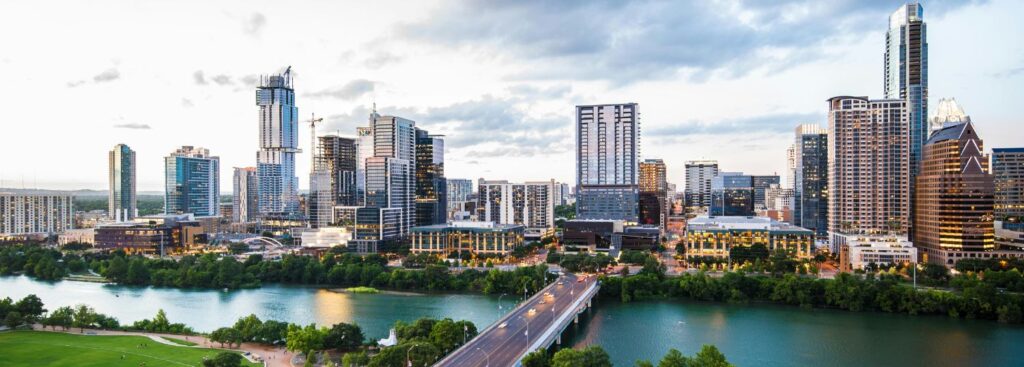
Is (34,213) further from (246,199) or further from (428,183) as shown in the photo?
(428,183)

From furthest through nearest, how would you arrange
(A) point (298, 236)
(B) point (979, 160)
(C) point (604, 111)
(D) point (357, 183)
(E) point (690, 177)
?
1. (E) point (690, 177)
2. (D) point (357, 183)
3. (A) point (298, 236)
4. (C) point (604, 111)
5. (B) point (979, 160)

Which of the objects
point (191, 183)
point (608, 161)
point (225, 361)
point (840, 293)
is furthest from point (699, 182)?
point (225, 361)

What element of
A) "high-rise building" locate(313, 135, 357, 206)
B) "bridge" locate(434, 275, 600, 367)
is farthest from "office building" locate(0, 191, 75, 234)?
"bridge" locate(434, 275, 600, 367)

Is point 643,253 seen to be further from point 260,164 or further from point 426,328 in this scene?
point 260,164

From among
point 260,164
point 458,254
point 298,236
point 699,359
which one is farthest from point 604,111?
point 260,164

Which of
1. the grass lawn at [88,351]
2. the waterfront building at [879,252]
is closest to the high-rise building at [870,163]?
the waterfront building at [879,252]

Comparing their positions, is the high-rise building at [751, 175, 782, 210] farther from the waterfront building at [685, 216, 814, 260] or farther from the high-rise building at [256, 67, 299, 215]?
the high-rise building at [256, 67, 299, 215]
